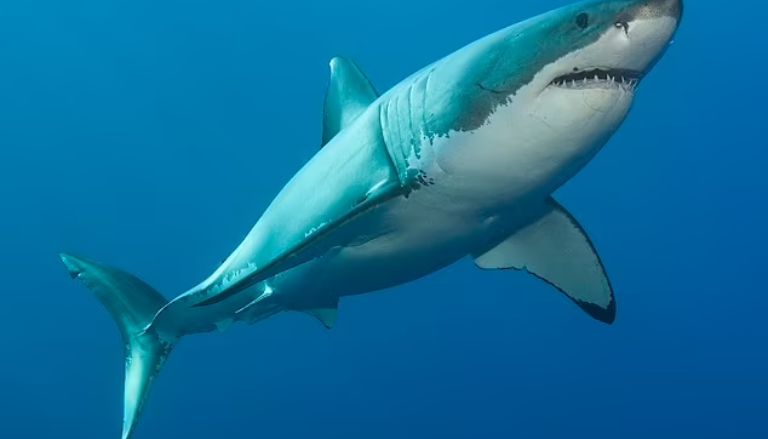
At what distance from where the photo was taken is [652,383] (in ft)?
120

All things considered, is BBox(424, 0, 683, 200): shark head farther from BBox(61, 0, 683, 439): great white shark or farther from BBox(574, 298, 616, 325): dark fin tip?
BBox(574, 298, 616, 325): dark fin tip

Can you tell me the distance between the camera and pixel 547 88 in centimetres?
269

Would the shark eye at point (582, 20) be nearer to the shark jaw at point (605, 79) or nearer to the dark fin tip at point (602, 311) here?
the shark jaw at point (605, 79)

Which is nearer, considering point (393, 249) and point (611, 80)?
point (611, 80)

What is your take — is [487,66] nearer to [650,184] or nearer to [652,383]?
[652,383]

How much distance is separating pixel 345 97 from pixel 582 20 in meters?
2.47

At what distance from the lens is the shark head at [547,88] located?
8.06 ft

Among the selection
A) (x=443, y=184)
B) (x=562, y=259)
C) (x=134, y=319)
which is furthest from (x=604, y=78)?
(x=134, y=319)

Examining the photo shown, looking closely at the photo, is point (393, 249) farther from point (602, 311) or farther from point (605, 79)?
point (605, 79)

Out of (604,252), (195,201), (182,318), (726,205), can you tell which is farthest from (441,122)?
(726,205)

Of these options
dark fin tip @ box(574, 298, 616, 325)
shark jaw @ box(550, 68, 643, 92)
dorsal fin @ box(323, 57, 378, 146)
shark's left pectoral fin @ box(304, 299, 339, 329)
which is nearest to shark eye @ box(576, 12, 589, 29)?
shark jaw @ box(550, 68, 643, 92)

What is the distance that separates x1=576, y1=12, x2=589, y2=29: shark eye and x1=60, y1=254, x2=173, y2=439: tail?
4332 mm

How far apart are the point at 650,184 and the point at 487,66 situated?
4066 cm

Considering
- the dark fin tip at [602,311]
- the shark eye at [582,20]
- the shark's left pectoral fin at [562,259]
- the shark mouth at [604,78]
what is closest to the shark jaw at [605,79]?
the shark mouth at [604,78]
